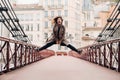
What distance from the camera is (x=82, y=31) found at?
80562 millimetres

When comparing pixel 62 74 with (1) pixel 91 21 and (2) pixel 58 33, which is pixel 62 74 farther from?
(1) pixel 91 21

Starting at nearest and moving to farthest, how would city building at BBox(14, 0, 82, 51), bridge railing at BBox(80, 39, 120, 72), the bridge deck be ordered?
1. the bridge deck
2. bridge railing at BBox(80, 39, 120, 72)
3. city building at BBox(14, 0, 82, 51)

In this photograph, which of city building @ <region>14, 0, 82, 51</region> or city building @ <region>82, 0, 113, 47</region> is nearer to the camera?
city building @ <region>14, 0, 82, 51</region>

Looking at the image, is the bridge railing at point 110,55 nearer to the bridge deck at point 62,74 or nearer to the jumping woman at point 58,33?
the bridge deck at point 62,74

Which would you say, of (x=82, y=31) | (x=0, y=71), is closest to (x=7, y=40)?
(x=0, y=71)

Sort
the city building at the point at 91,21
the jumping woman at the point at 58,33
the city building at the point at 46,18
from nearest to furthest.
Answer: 1. the jumping woman at the point at 58,33
2. the city building at the point at 46,18
3. the city building at the point at 91,21

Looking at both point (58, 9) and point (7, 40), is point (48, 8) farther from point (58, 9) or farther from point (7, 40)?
point (7, 40)

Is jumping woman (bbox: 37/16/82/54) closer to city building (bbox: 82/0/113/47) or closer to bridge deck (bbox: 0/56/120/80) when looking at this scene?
bridge deck (bbox: 0/56/120/80)

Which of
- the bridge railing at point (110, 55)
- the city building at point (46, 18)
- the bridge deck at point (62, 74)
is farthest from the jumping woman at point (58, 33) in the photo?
the city building at point (46, 18)

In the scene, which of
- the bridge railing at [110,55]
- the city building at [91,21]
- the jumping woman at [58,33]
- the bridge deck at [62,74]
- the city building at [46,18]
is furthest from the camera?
the city building at [91,21]

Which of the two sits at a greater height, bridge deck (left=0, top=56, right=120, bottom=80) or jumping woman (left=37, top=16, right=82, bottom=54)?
jumping woman (left=37, top=16, right=82, bottom=54)

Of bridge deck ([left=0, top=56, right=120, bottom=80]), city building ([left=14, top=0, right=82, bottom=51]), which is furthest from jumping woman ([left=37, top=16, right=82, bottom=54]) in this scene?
city building ([left=14, top=0, right=82, bottom=51])

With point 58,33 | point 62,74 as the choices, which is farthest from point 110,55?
point 62,74

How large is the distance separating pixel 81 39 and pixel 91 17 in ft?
56.3
